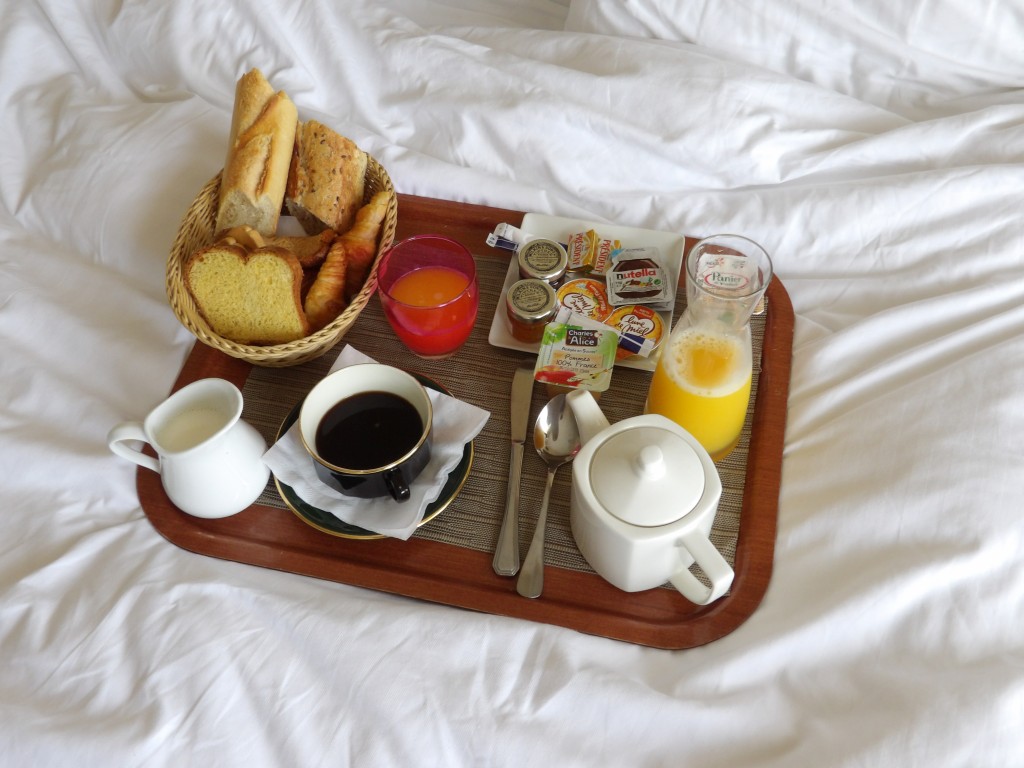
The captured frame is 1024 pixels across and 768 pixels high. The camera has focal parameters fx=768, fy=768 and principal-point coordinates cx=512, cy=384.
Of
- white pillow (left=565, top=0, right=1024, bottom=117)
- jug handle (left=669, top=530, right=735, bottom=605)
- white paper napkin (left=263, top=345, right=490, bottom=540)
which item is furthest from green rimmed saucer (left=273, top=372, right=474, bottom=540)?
white pillow (left=565, top=0, right=1024, bottom=117)

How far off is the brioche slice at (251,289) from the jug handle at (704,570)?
48 centimetres

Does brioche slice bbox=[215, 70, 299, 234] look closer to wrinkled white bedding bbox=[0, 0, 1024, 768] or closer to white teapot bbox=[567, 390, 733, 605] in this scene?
wrinkled white bedding bbox=[0, 0, 1024, 768]

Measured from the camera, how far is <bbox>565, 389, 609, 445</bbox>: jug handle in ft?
2.40

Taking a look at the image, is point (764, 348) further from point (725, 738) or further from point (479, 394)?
point (725, 738)

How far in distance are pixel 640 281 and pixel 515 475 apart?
29 cm

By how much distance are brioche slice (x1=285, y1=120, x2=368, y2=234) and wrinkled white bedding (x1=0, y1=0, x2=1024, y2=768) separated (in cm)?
13

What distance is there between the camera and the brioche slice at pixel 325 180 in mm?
926

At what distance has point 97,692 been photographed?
2.22 ft

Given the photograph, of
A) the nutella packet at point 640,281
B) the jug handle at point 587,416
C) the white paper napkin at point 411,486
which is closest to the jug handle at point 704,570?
the jug handle at point 587,416

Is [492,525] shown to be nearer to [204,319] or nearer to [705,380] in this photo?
[705,380]

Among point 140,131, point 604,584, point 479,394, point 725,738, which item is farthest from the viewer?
point 140,131

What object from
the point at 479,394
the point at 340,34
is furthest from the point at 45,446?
the point at 340,34

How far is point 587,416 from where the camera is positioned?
28.8 inches

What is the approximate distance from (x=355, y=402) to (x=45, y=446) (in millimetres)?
347
